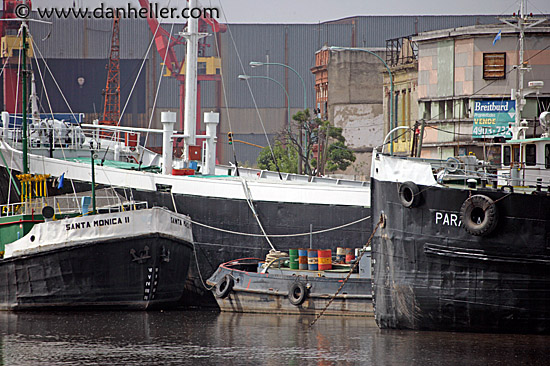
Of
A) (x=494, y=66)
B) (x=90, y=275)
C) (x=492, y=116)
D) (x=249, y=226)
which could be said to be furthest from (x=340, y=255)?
(x=494, y=66)

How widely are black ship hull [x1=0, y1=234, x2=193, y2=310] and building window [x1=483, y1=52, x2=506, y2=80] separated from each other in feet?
73.1

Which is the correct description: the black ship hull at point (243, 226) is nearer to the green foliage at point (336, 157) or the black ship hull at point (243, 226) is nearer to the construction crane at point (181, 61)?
the green foliage at point (336, 157)

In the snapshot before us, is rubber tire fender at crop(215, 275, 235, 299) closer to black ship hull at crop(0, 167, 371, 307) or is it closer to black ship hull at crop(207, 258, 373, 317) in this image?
black ship hull at crop(207, 258, 373, 317)

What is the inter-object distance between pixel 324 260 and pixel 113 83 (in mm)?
62731

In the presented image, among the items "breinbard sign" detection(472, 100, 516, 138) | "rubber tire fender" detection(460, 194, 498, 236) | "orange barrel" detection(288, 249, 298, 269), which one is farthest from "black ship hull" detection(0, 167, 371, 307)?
"breinbard sign" detection(472, 100, 516, 138)

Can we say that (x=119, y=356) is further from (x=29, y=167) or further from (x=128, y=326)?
(x=29, y=167)

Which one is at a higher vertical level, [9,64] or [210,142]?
[9,64]

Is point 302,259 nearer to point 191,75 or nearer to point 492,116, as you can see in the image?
point 191,75

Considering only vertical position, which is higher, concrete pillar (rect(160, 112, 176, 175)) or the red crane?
the red crane

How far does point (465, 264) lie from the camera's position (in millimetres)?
23922

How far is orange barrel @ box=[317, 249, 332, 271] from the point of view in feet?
97.2

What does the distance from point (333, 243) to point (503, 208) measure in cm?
959

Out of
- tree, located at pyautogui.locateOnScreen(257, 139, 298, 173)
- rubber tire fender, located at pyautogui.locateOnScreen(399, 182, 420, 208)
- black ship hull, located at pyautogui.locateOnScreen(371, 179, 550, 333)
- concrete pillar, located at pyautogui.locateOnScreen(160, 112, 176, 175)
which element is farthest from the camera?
tree, located at pyautogui.locateOnScreen(257, 139, 298, 173)

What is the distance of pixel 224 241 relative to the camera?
33.5 metres
